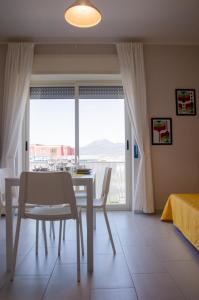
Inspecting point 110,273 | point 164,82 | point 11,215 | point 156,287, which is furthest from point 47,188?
point 164,82

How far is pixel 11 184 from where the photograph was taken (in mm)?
1999

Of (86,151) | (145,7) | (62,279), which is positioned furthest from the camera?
(86,151)

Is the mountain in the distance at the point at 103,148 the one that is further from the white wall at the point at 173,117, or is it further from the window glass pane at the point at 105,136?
the white wall at the point at 173,117

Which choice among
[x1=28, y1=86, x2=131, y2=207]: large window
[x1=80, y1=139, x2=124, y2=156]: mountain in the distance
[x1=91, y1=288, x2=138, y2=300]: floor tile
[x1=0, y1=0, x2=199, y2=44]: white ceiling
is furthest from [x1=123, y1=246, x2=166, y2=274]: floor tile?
[x1=0, y1=0, x2=199, y2=44]: white ceiling

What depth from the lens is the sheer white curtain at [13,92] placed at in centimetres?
389

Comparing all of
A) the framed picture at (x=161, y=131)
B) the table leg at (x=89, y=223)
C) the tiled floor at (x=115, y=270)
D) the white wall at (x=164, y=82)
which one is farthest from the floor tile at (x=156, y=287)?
the framed picture at (x=161, y=131)

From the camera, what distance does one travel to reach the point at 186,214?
2.59 m

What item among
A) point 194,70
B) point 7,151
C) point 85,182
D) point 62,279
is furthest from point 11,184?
point 194,70

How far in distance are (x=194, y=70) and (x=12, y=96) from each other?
2.89m

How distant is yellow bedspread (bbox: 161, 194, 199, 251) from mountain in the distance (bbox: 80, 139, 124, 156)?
1444mm

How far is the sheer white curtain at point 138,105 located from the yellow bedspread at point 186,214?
634 millimetres

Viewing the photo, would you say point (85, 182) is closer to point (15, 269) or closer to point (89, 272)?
point (89, 272)

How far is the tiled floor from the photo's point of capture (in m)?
1.67

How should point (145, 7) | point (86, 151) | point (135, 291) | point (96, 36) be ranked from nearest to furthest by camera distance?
point (135, 291) → point (145, 7) → point (96, 36) → point (86, 151)
